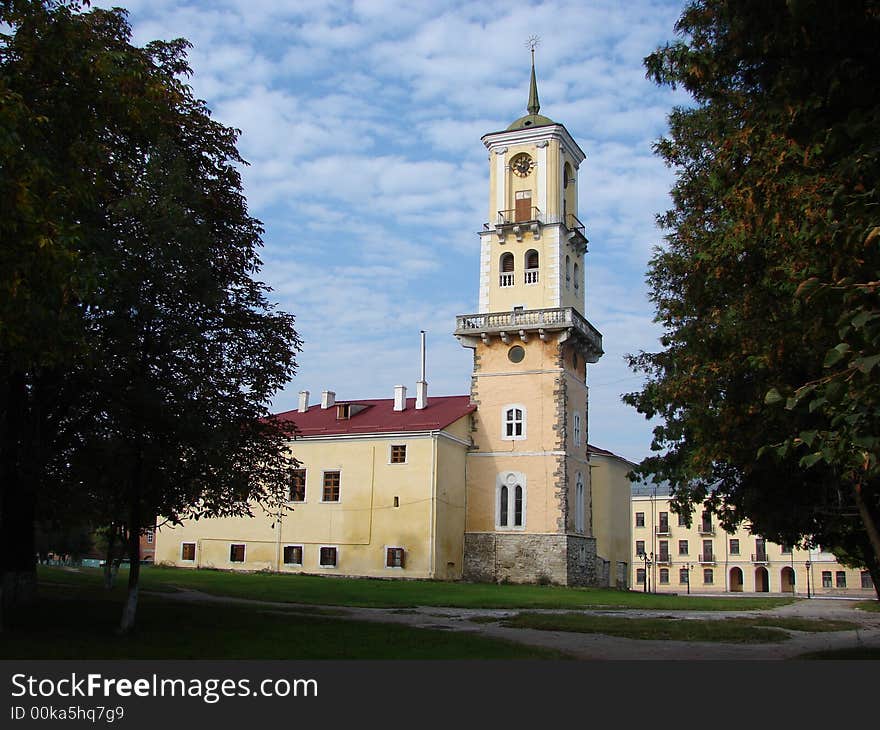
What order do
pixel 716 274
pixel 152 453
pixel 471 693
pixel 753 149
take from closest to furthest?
pixel 471 693, pixel 753 149, pixel 716 274, pixel 152 453

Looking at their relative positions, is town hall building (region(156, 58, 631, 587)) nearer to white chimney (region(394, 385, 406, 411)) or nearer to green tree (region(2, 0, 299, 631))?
white chimney (region(394, 385, 406, 411))

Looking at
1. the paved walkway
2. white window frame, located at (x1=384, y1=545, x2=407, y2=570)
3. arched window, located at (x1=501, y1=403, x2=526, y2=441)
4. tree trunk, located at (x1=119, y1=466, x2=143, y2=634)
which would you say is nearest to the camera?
the paved walkway

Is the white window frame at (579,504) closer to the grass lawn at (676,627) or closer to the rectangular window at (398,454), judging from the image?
the rectangular window at (398,454)

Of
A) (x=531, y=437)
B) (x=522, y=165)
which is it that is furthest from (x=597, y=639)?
(x=522, y=165)

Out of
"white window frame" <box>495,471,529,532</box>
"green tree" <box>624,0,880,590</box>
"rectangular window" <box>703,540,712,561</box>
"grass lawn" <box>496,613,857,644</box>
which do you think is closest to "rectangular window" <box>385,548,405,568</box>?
"white window frame" <box>495,471,529,532</box>

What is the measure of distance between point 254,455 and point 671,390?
8.93 metres

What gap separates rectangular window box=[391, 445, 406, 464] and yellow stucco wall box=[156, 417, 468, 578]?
0.26m

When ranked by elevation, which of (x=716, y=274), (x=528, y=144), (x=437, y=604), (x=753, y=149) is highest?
(x=528, y=144)

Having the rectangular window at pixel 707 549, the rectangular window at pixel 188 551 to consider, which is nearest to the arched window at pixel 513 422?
the rectangular window at pixel 188 551

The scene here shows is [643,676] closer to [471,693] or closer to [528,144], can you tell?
[471,693]

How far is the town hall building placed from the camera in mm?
45875

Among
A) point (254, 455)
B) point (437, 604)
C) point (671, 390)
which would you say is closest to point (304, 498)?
point (437, 604)

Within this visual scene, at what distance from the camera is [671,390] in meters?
13.2

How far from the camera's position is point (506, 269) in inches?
1948
